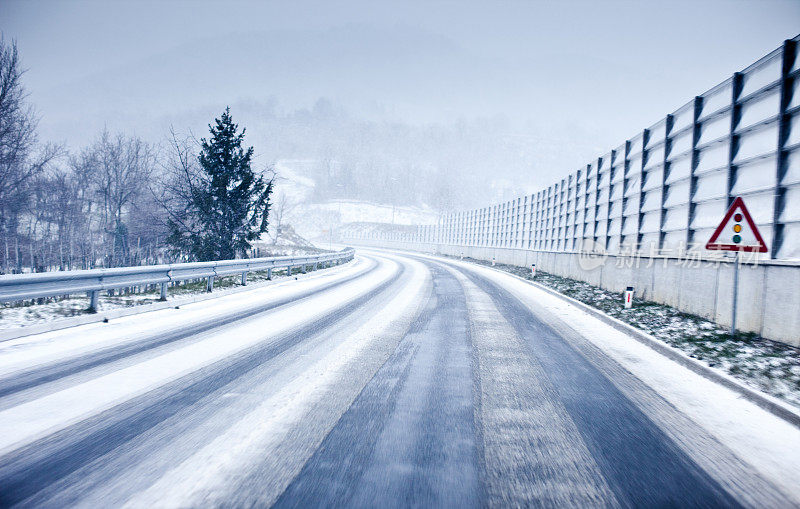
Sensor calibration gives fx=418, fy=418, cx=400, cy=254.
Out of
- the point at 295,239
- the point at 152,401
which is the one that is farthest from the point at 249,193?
the point at 295,239

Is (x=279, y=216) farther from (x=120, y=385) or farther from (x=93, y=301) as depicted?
(x=120, y=385)

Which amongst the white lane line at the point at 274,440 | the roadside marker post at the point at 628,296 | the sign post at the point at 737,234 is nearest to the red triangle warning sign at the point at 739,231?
the sign post at the point at 737,234

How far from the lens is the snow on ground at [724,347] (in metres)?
4.92

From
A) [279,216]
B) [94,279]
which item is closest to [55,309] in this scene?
[94,279]

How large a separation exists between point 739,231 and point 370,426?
6.69 meters

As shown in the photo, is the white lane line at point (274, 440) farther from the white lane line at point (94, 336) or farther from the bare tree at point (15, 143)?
the bare tree at point (15, 143)

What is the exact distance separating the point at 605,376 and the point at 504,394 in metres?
1.61

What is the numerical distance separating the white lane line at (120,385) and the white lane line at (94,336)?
120cm

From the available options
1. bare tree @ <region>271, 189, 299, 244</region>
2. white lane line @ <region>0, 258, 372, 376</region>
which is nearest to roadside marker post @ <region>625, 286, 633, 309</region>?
white lane line @ <region>0, 258, 372, 376</region>

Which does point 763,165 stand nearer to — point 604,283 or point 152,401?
point 604,283

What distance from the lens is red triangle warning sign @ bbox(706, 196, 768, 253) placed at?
21.2 ft

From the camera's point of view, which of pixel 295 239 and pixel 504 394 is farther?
pixel 295 239

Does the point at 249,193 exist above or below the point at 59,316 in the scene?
above

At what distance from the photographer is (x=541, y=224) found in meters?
23.9
